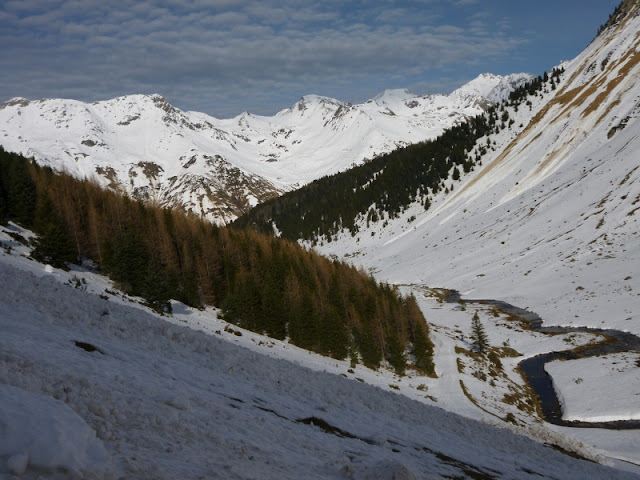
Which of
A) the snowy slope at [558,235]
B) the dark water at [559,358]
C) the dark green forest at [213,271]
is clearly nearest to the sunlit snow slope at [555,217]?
the snowy slope at [558,235]

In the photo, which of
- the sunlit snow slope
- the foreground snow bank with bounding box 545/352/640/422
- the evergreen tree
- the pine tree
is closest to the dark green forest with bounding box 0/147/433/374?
the evergreen tree

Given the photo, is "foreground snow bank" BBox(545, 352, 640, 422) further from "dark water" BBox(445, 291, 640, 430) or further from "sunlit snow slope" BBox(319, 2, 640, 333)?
"sunlit snow slope" BBox(319, 2, 640, 333)

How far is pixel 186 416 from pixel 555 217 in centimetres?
11350

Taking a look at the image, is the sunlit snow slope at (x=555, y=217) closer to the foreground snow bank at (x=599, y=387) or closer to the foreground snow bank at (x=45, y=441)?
the foreground snow bank at (x=599, y=387)

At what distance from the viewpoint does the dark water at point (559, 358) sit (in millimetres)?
36656

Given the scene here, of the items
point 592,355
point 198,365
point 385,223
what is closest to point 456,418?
point 198,365

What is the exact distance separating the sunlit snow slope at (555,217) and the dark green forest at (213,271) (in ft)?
107

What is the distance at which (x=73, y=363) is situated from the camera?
442 inches

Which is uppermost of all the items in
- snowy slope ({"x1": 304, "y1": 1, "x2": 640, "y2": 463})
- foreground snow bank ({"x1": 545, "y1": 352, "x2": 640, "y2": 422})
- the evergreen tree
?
snowy slope ({"x1": 304, "y1": 1, "x2": 640, "y2": 463})

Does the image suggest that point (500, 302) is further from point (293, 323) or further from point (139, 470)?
point (139, 470)

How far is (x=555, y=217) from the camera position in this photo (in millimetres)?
105375

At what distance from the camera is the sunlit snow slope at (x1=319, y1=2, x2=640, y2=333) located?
254 ft

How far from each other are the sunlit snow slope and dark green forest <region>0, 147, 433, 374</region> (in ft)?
107

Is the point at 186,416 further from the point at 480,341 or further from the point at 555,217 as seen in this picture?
the point at 555,217
